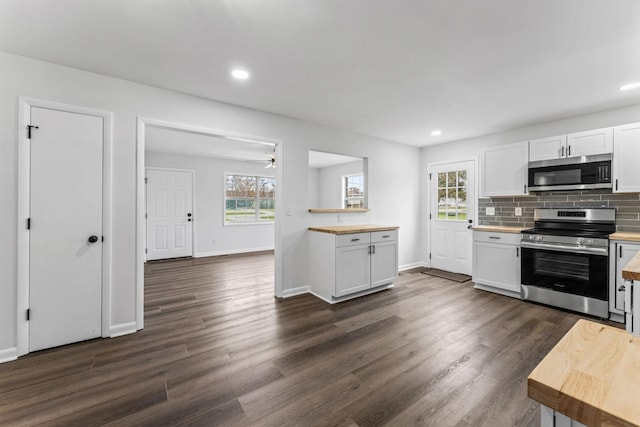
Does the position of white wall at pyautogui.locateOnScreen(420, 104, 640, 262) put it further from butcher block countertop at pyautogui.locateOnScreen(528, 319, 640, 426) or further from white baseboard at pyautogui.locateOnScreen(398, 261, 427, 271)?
butcher block countertop at pyautogui.locateOnScreen(528, 319, 640, 426)

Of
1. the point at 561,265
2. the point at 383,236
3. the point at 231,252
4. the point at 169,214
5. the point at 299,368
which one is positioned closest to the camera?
the point at 299,368

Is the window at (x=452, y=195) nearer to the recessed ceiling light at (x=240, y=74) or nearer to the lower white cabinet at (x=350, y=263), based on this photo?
the lower white cabinet at (x=350, y=263)

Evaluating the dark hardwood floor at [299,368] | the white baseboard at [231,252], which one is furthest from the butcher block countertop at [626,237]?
the white baseboard at [231,252]

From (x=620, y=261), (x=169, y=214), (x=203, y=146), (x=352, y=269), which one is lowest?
(x=352, y=269)

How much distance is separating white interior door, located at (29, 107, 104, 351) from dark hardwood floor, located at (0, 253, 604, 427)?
9.2 inches

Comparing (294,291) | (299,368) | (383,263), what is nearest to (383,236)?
(383,263)

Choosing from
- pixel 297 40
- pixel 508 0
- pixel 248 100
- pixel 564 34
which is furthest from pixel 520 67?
pixel 248 100

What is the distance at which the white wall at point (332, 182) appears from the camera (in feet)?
25.7

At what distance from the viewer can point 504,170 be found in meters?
4.02

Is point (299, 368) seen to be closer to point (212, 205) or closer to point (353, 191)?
point (212, 205)

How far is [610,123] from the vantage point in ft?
11.2

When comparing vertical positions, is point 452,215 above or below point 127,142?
below

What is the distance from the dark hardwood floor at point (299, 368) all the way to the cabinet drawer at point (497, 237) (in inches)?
30.5

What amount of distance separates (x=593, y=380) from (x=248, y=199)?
7.45m
